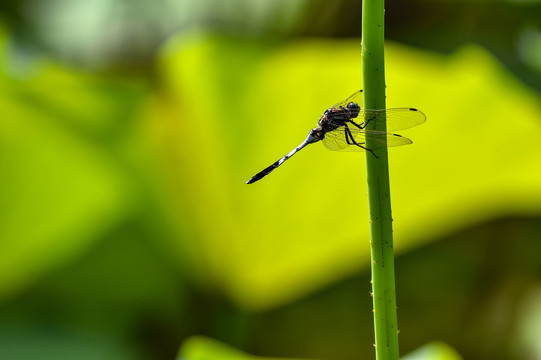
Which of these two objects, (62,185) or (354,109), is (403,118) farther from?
(62,185)

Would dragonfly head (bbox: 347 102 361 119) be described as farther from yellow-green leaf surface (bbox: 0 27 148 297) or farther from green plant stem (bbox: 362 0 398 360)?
yellow-green leaf surface (bbox: 0 27 148 297)

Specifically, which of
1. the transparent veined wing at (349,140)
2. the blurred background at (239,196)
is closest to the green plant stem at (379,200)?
the transparent veined wing at (349,140)

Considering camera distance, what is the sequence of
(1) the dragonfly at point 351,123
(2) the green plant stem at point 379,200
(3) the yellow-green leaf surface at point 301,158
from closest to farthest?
(2) the green plant stem at point 379,200 → (1) the dragonfly at point 351,123 → (3) the yellow-green leaf surface at point 301,158

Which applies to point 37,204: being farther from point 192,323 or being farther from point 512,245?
point 512,245

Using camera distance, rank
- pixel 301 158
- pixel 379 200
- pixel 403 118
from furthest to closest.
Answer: pixel 301 158
pixel 403 118
pixel 379 200

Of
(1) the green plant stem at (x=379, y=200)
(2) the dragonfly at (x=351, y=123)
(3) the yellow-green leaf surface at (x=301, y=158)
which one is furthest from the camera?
(3) the yellow-green leaf surface at (x=301, y=158)

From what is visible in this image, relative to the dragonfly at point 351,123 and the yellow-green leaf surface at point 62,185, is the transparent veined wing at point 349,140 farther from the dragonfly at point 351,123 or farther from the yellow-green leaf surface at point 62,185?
the yellow-green leaf surface at point 62,185

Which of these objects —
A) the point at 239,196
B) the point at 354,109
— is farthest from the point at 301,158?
the point at 354,109
